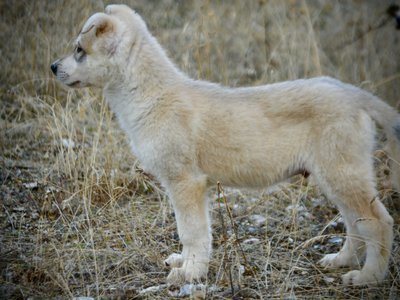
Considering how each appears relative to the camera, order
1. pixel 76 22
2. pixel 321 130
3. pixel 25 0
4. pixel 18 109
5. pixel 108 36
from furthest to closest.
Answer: pixel 25 0 < pixel 76 22 < pixel 18 109 < pixel 108 36 < pixel 321 130

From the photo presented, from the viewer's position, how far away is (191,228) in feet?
13.8

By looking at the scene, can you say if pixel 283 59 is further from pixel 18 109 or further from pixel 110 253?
pixel 110 253

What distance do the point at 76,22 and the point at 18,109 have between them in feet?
4.89

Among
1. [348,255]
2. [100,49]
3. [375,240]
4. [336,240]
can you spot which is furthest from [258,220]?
[100,49]

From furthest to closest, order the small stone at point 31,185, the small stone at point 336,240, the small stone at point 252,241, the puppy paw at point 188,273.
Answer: the small stone at point 31,185 < the small stone at point 336,240 < the small stone at point 252,241 < the puppy paw at point 188,273

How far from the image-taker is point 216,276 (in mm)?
4164

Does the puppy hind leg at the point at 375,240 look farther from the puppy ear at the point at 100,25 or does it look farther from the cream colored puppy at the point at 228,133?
the puppy ear at the point at 100,25

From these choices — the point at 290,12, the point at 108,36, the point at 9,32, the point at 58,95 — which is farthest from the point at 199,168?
the point at 290,12

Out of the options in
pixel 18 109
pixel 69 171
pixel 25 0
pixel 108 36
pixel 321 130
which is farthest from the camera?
pixel 25 0

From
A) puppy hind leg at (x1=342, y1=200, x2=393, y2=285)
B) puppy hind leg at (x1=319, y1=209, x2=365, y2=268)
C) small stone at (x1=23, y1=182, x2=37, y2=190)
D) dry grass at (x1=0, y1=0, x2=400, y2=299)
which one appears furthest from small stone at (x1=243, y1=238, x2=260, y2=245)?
small stone at (x1=23, y1=182, x2=37, y2=190)

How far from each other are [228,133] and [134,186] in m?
1.92

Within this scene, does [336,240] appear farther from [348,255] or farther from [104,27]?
[104,27]

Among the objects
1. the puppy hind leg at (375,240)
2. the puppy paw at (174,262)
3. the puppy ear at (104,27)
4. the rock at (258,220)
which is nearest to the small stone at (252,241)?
the rock at (258,220)

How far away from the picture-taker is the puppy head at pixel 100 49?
4352 mm
